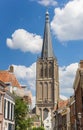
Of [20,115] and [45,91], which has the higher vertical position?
[45,91]

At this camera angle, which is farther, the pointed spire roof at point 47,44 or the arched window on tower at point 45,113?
the pointed spire roof at point 47,44

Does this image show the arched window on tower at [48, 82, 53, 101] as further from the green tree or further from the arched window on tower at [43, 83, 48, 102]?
the green tree

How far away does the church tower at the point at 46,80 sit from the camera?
182350 mm

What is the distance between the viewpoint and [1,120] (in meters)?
39.7

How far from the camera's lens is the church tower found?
18235 centimetres

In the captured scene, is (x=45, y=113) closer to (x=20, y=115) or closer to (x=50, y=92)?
(x=50, y=92)

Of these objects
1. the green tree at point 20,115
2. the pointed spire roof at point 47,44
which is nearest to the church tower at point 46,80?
the pointed spire roof at point 47,44

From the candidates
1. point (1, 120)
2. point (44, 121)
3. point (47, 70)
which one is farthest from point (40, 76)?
point (1, 120)

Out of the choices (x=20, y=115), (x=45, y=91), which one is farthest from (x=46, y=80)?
(x=20, y=115)

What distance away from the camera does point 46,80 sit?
190 metres

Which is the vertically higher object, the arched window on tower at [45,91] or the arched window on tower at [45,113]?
the arched window on tower at [45,91]

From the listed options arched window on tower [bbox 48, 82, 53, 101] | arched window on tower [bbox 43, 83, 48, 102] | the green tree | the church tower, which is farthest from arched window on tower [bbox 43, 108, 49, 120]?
the green tree

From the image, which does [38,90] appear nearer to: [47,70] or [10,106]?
[47,70]

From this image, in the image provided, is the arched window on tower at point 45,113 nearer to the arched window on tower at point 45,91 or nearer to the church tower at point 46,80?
the church tower at point 46,80
